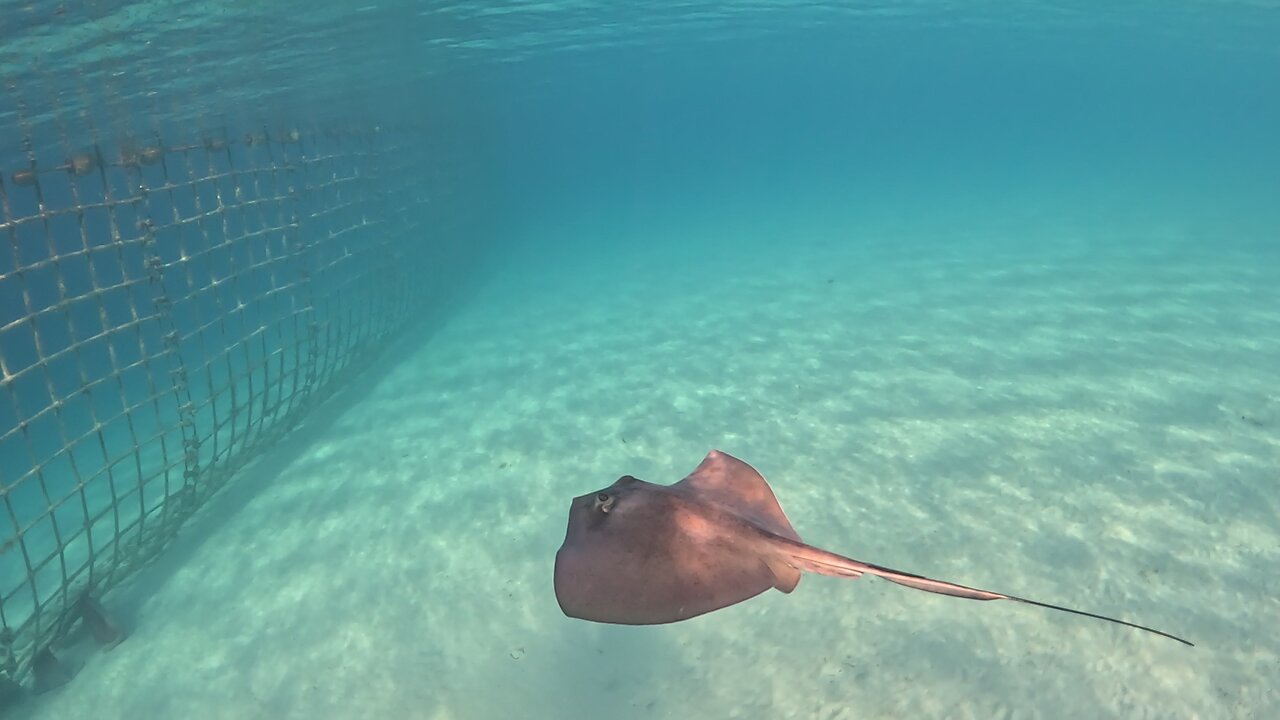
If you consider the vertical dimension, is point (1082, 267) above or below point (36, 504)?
Result: above

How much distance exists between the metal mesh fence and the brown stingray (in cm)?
537

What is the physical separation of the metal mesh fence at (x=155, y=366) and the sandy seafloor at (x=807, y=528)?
2.79ft

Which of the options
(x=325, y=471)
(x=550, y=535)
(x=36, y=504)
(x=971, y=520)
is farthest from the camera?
(x=36, y=504)

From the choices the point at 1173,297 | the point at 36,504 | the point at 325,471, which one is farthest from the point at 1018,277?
the point at 36,504

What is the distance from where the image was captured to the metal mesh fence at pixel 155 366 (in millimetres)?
6668

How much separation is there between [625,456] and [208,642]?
17.1 feet

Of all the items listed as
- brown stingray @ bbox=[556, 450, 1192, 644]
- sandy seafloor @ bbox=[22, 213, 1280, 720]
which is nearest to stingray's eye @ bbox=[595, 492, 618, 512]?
brown stingray @ bbox=[556, 450, 1192, 644]

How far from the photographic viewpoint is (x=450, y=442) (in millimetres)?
10211

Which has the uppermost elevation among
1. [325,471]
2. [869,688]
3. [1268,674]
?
[1268,674]

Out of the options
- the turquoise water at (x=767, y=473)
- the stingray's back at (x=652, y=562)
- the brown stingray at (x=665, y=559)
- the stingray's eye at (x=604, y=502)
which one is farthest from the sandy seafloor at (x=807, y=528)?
the stingray's eye at (x=604, y=502)

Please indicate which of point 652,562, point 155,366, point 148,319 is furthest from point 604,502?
point 155,366

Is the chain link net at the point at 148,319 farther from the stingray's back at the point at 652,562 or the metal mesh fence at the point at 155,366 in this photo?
the stingray's back at the point at 652,562

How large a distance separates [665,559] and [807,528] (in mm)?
3883

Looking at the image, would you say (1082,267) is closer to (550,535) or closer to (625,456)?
(625,456)
